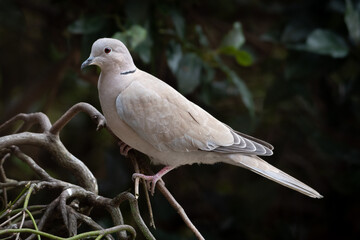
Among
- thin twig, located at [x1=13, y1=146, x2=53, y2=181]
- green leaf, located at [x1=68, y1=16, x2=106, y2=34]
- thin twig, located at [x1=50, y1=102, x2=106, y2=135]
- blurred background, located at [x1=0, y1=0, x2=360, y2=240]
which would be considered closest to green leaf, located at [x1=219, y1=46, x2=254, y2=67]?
blurred background, located at [x1=0, y1=0, x2=360, y2=240]

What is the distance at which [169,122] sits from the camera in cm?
140

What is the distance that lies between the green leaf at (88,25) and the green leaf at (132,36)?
188mm

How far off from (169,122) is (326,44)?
3.19 ft

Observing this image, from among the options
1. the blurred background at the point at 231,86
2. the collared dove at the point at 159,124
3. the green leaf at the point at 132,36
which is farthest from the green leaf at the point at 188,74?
the collared dove at the point at 159,124

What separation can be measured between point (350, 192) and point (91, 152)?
5.53 feet

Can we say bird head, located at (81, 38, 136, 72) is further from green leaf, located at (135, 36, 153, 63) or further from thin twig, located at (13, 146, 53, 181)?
green leaf, located at (135, 36, 153, 63)

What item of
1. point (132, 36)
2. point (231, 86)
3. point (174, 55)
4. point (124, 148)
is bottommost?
point (231, 86)

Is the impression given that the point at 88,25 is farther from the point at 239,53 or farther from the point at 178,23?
the point at 239,53

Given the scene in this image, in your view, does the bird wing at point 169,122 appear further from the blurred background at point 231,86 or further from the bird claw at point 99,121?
the blurred background at point 231,86

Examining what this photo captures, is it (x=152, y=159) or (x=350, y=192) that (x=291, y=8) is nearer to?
(x=350, y=192)

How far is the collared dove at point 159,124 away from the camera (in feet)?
4.32

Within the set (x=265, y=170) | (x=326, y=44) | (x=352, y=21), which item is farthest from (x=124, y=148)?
(x=352, y=21)

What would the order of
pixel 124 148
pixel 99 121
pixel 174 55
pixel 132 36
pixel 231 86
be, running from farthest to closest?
pixel 231 86
pixel 174 55
pixel 132 36
pixel 124 148
pixel 99 121

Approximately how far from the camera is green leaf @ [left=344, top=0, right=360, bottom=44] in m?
2.03
